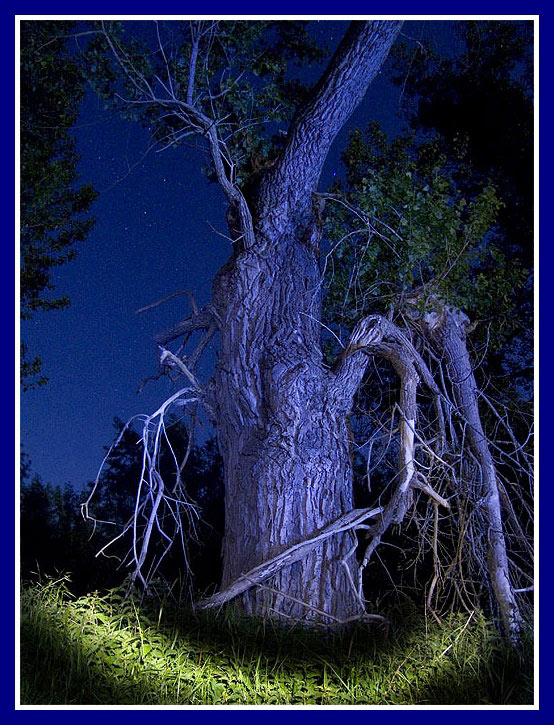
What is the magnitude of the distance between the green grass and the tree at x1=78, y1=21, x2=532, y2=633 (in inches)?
8.0

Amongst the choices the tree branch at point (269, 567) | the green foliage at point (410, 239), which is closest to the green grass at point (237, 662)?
the tree branch at point (269, 567)

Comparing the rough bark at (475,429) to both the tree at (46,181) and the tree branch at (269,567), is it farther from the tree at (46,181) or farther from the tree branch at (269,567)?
the tree at (46,181)

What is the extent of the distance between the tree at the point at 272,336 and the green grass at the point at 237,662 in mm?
203

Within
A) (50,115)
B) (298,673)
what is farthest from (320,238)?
(298,673)

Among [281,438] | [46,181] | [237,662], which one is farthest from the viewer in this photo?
[46,181]

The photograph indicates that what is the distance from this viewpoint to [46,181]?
403 centimetres

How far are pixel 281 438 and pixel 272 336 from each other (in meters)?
0.55

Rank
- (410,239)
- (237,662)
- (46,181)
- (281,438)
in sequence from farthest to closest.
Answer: (46,181) → (410,239) → (281,438) → (237,662)

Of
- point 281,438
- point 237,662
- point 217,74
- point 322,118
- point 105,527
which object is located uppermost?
point 217,74

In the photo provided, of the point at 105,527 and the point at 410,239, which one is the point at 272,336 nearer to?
the point at 410,239

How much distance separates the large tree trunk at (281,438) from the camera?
3621 mm

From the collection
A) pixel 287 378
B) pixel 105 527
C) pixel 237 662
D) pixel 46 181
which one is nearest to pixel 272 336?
pixel 287 378

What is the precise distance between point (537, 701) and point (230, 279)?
248cm

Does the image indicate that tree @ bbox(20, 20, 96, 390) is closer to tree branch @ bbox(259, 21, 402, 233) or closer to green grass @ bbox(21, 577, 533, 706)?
tree branch @ bbox(259, 21, 402, 233)
